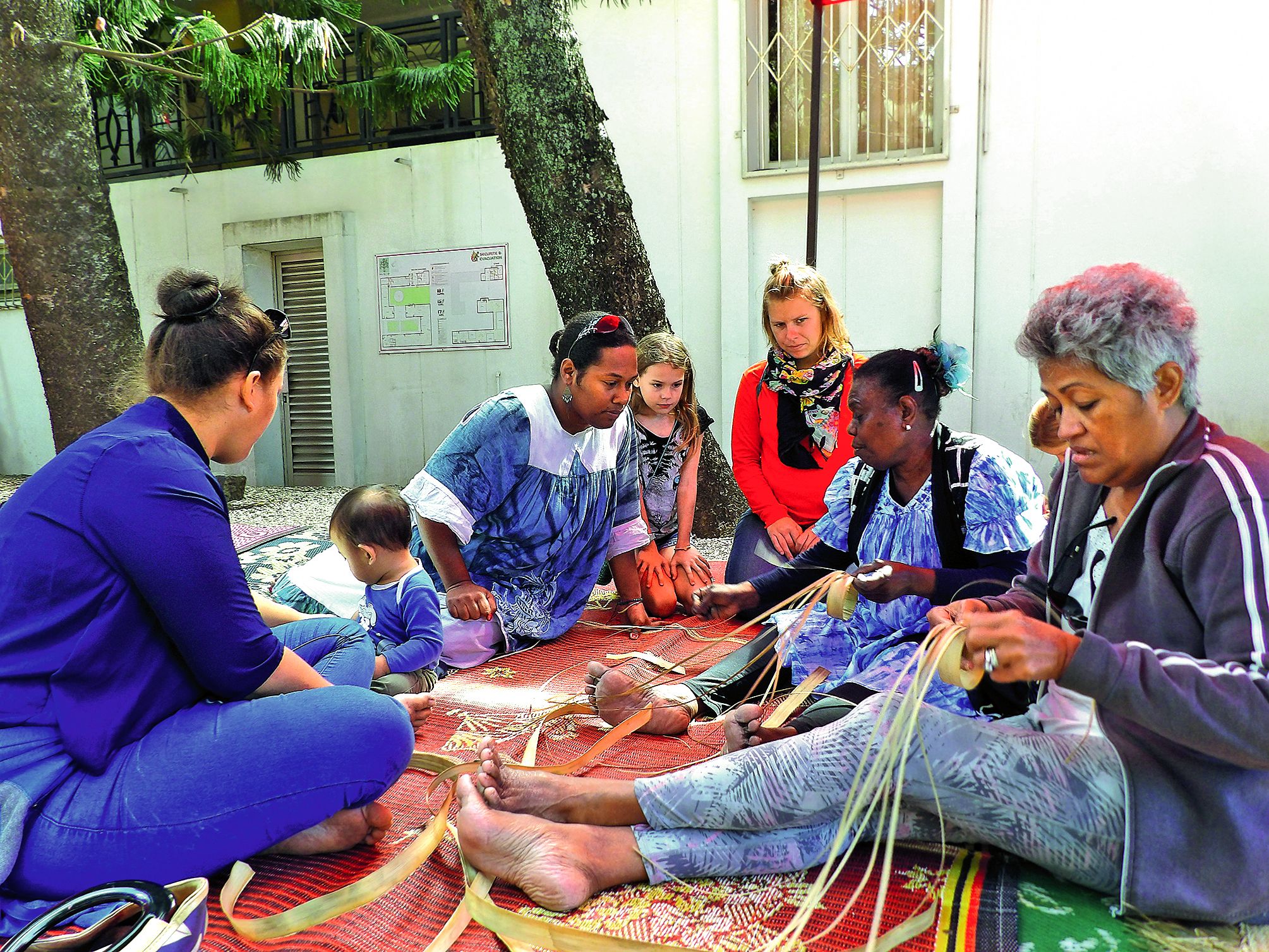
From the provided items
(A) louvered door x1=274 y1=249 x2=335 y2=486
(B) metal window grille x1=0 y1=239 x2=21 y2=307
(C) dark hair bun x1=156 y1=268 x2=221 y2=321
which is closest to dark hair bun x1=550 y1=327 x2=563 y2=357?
(C) dark hair bun x1=156 y1=268 x2=221 y2=321

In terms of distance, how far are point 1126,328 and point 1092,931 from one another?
1.01 meters

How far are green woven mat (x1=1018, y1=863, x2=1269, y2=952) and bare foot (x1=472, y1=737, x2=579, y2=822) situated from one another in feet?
2.78

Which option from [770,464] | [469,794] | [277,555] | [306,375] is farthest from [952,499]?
[306,375]

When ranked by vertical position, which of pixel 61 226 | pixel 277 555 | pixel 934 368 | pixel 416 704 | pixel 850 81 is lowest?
pixel 277 555

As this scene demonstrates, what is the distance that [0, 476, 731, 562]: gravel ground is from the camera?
5703 millimetres

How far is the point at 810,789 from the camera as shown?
5.63 feet

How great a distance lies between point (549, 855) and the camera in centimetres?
174

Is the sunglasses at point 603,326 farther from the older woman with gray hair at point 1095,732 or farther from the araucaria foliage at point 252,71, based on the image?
the araucaria foliage at point 252,71

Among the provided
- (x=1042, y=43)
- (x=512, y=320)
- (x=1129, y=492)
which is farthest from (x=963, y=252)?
(x=1129, y=492)

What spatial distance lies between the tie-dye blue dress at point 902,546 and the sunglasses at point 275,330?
1.49 m

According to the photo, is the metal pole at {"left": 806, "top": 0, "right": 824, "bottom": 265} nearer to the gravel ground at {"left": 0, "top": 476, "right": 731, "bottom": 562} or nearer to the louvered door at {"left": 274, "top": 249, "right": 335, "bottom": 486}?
the gravel ground at {"left": 0, "top": 476, "right": 731, "bottom": 562}

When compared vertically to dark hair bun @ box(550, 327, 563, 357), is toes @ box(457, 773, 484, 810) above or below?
below

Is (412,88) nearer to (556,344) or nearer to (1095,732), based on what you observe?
(556,344)

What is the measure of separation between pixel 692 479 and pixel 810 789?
8.67ft
